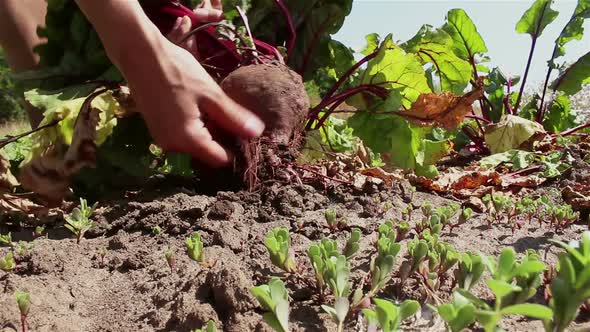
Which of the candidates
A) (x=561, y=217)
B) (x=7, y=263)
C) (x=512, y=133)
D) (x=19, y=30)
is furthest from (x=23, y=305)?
(x=512, y=133)

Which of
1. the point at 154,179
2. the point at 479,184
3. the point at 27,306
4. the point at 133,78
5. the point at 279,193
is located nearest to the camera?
the point at 27,306

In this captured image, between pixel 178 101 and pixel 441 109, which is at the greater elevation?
pixel 441 109

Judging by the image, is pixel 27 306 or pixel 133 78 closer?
pixel 27 306

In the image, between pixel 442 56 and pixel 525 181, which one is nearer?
pixel 525 181

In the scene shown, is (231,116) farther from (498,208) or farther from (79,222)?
(498,208)

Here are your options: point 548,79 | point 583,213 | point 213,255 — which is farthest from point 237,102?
point 548,79

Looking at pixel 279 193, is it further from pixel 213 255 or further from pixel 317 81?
pixel 317 81

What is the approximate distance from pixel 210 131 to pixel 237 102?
204mm

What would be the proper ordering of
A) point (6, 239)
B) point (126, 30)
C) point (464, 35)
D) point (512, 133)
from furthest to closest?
point (464, 35) → point (512, 133) → point (126, 30) → point (6, 239)

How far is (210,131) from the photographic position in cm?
241

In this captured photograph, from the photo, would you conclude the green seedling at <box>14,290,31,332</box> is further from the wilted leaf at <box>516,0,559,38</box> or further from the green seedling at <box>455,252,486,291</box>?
the wilted leaf at <box>516,0,559,38</box>

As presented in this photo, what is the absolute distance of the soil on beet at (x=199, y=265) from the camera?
4.27 ft

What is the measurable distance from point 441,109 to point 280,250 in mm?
1677

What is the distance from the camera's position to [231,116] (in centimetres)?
231
